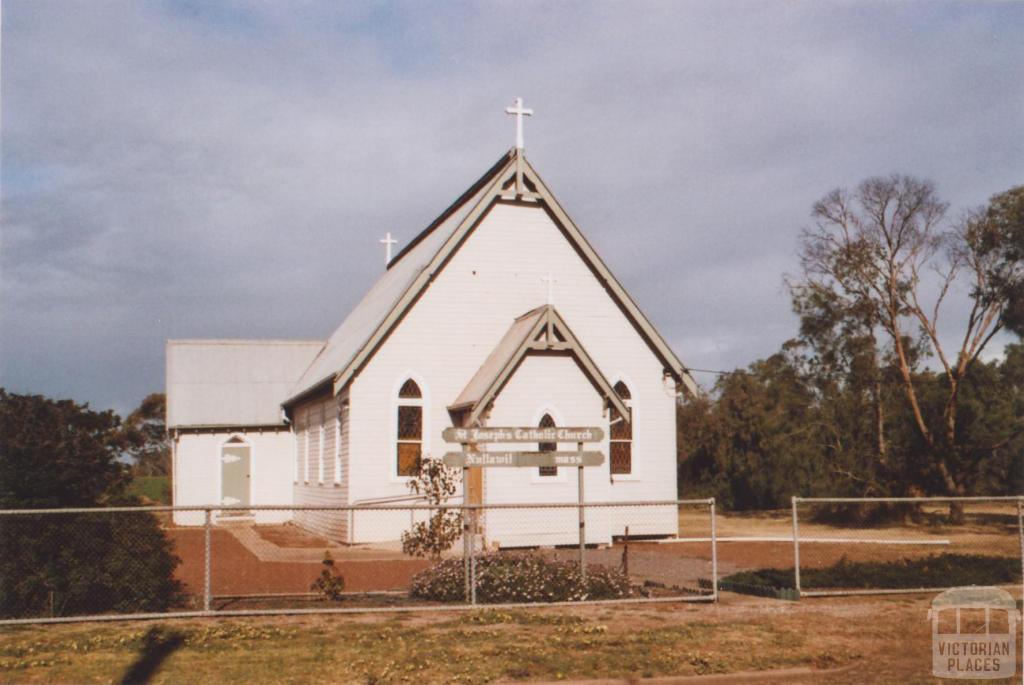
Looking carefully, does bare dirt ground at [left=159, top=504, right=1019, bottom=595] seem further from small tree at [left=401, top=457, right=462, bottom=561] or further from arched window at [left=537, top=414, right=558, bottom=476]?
arched window at [left=537, top=414, right=558, bottom=476]

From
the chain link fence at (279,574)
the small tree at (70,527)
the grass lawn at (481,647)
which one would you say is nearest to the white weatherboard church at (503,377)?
the chain link fence at (279,574)

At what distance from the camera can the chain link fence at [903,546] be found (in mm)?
16328

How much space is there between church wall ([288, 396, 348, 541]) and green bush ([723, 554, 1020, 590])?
1173 centimetres

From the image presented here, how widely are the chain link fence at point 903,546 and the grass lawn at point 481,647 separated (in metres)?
2.28

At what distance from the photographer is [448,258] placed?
2648cm

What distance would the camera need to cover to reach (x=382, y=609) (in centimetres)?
1377

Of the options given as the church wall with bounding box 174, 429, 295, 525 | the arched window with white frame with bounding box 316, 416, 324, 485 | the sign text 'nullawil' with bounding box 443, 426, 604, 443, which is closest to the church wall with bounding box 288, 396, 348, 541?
the arched window with white frame with bounding box 316, 416, 324, 485

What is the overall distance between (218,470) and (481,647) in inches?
1044

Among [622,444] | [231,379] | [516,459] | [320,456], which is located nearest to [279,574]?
[516,459]

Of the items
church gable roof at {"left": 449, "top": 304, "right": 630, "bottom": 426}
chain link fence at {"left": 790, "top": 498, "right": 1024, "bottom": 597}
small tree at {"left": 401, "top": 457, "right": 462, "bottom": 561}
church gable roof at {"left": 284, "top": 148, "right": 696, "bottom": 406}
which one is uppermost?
church gable roof at {"left": 284, "top": 148, "right": 696, "bottom": 406}

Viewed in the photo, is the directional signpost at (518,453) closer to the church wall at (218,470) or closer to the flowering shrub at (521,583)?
the flowering shrub at (521,583)

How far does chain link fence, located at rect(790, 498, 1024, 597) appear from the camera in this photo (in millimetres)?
16328

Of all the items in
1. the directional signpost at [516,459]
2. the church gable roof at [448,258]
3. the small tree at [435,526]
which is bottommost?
the small tree at [435,526]

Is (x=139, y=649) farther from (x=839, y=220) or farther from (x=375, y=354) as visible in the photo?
(x=839, y=220)
